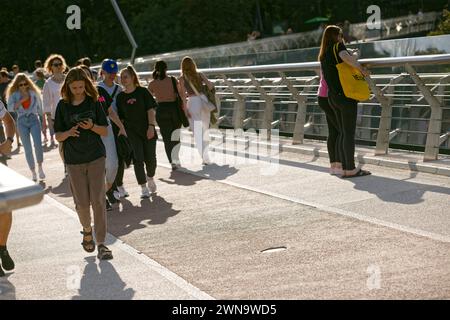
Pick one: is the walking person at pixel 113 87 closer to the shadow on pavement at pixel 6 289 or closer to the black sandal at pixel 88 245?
the black sandal at pixel 88 245

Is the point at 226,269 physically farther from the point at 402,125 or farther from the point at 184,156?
the point at 184,156

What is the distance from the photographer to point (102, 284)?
7.47m

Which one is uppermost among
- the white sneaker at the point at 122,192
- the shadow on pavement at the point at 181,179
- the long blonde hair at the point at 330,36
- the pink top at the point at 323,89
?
the long blonde hair at the point at 330,36

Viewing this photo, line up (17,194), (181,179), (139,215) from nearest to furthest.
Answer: (17,194) → (139,215) → (181,179)

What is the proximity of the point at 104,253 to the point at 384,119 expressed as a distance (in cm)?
539

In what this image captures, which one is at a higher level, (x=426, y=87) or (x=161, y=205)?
(x=426, y=87)

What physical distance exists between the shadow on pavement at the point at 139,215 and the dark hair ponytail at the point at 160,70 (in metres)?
2.72

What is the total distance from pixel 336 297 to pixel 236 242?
227cm

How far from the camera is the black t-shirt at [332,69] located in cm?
1127

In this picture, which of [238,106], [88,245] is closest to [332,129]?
[88,245]

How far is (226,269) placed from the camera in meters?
7.56

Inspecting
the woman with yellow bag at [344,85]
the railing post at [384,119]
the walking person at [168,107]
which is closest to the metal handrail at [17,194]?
the woman with yellow bag at [344,85]

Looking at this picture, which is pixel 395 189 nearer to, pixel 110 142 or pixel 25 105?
pixel 110 142

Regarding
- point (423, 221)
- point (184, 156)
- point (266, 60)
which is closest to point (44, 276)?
point (423, 221)
